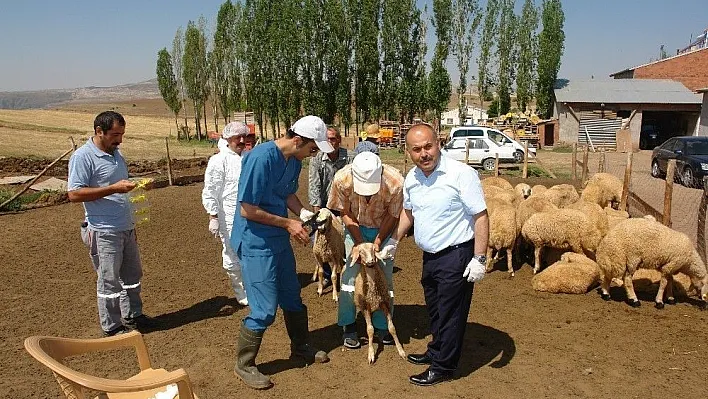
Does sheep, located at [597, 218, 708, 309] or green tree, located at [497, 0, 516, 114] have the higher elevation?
green tree, located at [497, 0, 516, 114]

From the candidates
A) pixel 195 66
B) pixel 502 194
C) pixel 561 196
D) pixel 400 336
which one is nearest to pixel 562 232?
pixel 502 194

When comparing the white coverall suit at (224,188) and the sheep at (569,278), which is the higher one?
the white coverall suit at (224,188)

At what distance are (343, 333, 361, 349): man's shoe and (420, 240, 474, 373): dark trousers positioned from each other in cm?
90

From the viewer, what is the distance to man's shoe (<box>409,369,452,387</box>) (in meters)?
4.40

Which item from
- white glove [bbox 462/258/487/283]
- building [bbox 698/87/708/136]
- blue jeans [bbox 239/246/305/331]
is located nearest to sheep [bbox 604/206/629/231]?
white glove [bbox 462/258/487/283]

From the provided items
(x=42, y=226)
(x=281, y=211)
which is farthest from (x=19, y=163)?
(x=281, y=211)

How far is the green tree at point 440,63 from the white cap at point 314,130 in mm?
34934

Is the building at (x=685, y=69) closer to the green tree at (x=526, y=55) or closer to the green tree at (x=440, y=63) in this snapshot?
the green tree at (x=526, y=55)

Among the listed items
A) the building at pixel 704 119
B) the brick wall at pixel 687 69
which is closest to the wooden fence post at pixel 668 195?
the building at pixel 704 119

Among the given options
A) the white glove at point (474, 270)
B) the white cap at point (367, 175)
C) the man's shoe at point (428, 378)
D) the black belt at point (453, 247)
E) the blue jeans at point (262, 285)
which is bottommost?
the man's shoe at point (428, 378)

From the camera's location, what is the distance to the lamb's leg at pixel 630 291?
20.7 ft

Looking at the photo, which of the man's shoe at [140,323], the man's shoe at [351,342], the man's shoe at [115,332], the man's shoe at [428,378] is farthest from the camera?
the man's shoe at [140,323]

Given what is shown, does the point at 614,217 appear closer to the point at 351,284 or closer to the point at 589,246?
the point at 589,246

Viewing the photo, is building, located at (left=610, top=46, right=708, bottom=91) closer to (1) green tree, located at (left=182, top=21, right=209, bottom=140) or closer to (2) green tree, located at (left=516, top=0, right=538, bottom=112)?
(2) green tree, located at (left=516, top=0, right=538, bottom=112)
